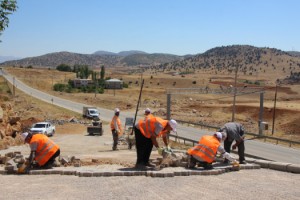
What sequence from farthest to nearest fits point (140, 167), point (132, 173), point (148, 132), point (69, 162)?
point (69, 162), point (140, 167), point (148, 132), point (132, 173)

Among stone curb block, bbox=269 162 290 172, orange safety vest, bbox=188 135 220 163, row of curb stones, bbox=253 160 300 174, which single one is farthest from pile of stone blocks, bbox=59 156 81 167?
stone curb block, bbox=269 162 290 172

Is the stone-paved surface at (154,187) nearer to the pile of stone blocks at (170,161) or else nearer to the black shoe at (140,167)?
the black shoe at (140,167)

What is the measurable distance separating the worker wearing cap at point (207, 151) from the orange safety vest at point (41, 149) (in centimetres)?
428

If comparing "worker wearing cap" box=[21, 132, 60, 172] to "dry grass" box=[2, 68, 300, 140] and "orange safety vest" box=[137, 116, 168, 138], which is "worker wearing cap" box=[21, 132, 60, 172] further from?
"dry grass" box=[2, 68, 300, 140]

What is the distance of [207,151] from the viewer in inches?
511

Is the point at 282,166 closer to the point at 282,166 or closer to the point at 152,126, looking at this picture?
the point at 282,166

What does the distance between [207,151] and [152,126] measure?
5.83ft

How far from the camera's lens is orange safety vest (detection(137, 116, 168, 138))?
13.1 metres

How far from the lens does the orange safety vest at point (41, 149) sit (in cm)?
1342

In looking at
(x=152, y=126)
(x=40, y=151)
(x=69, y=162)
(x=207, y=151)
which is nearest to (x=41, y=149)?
(x=40, y=151)

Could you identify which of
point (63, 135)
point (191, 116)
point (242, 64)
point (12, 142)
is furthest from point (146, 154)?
point (242, 64)

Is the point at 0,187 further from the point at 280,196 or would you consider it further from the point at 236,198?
the point at 280,196

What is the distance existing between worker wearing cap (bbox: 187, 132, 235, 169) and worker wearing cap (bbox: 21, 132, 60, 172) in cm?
425

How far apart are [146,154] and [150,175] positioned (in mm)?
1000
